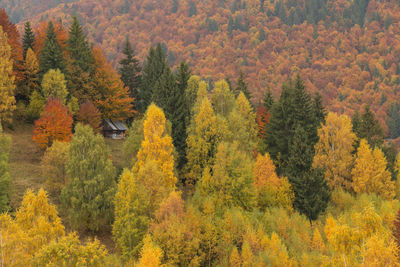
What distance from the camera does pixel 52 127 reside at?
5259cm

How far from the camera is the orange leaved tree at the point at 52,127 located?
52625 millimetres

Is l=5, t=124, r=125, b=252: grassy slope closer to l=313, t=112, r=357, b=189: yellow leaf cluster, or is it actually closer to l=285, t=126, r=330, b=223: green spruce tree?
l=285, t=126, r=330, b=223: green spruce tree

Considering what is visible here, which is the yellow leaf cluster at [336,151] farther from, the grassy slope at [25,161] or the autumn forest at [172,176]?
the grassy slope at [25,161]

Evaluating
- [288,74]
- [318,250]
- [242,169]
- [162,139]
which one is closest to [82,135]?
[162,139]

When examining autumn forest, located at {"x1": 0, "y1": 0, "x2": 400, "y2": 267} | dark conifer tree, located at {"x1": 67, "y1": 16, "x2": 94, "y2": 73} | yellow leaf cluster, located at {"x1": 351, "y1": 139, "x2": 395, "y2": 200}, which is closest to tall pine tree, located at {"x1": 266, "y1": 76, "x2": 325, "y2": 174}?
autumn forest, located at {"x1": 0, "y1": 0, "x2": 400, "y2": 267}

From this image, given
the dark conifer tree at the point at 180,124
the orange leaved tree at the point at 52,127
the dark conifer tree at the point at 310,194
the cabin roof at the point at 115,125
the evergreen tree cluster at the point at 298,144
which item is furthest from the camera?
the cabin roof at the point at 115,125

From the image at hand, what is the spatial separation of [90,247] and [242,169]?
23.9 m

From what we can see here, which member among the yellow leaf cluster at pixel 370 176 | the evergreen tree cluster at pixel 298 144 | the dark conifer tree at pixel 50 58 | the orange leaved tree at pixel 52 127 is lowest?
the yellow leaf cluster at pixel 370 176

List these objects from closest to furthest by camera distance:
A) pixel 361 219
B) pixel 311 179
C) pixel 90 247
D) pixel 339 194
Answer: pixel 361 219
pixel 90 247
pixel 311 179
pixel 339 194

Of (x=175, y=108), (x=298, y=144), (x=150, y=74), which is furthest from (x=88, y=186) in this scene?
(x=150, y=74)

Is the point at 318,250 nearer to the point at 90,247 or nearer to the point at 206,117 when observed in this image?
the point at 206,117

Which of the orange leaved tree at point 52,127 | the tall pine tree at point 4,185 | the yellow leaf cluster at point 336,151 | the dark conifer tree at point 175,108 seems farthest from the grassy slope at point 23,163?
the yellow leaf cluster at point 336,151

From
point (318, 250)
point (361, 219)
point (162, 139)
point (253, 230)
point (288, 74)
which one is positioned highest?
point (361, 219)

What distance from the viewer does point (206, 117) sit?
164 ft
